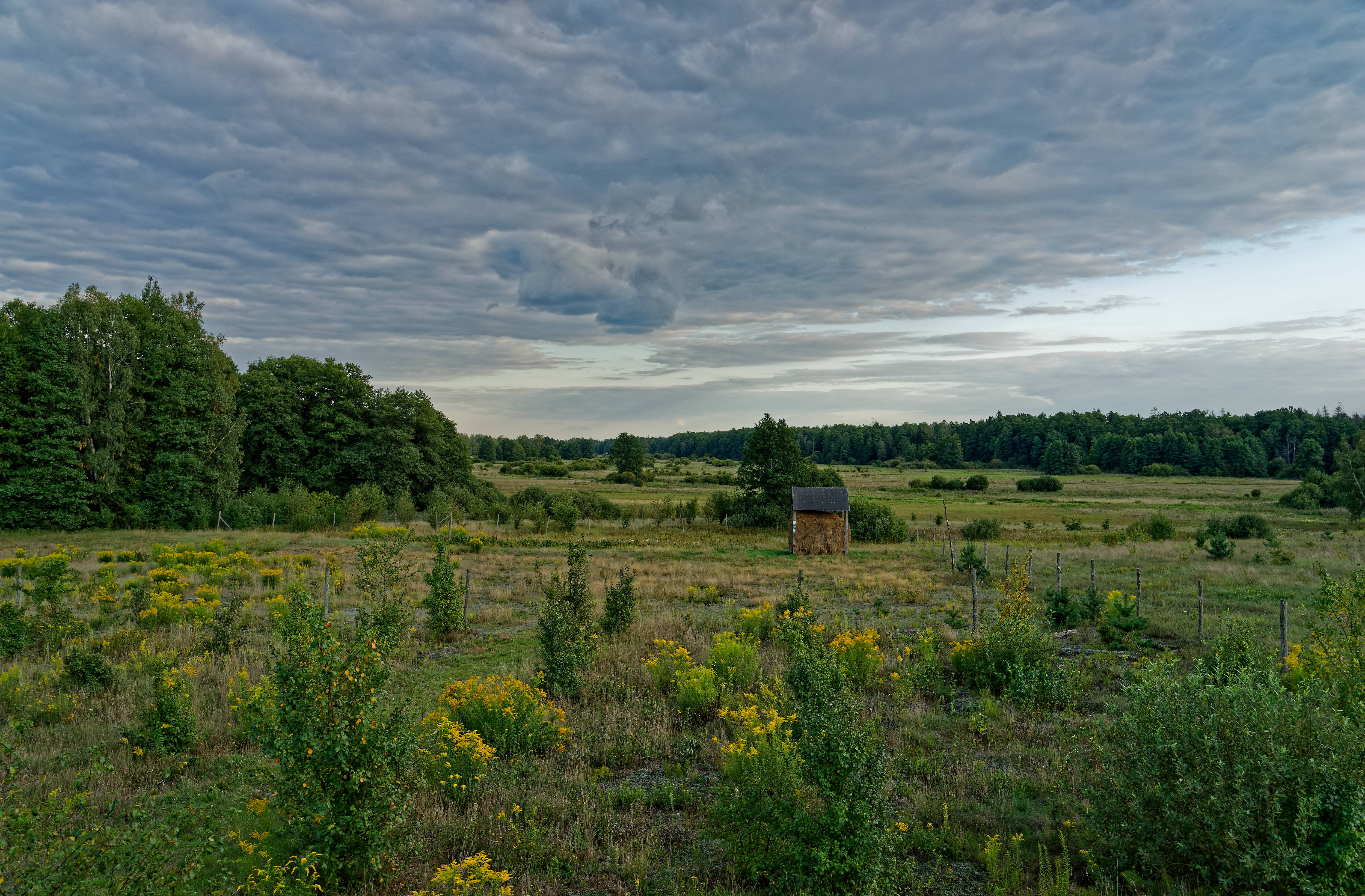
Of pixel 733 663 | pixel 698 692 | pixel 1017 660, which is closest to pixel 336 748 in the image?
pixel 698 692

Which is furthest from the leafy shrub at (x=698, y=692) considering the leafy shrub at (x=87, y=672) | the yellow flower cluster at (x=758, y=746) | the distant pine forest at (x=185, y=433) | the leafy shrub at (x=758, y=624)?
the distant pine forest at (x=185, y=433)

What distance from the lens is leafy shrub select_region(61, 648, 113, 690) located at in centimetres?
1030

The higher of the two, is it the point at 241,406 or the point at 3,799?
the point at 241,406

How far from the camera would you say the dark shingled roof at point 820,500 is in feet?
117

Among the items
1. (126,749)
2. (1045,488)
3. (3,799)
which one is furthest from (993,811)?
(1045,488)

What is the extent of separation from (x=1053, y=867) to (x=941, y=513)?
55053mm

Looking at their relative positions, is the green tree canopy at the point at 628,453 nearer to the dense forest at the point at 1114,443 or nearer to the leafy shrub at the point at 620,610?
the dense forest at the point at 1114,443

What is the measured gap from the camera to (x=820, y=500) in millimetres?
35969

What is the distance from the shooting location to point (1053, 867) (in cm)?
589

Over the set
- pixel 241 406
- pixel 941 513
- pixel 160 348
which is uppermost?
pixel 160 348

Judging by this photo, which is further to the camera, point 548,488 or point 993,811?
point 548,488

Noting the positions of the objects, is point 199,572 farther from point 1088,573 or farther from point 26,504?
point 1088,573

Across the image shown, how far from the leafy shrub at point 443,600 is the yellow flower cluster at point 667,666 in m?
5.24

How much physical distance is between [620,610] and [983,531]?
34160 millimetres
